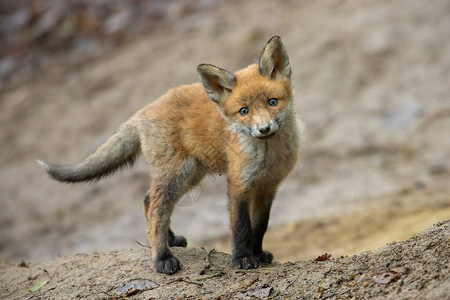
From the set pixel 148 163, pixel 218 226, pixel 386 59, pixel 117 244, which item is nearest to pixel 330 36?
pixel 386 59

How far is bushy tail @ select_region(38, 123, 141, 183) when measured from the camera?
220 inches

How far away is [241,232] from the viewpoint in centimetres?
500

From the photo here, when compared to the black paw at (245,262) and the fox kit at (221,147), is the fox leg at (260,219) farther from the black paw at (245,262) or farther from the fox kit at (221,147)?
the black paw at (245,262)

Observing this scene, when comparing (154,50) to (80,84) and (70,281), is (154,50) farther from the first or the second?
(70,281)

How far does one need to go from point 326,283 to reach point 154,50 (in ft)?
39.5

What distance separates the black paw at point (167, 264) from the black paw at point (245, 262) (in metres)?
0.51

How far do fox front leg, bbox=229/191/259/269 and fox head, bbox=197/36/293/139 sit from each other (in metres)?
0.64

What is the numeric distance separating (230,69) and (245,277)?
9006mm

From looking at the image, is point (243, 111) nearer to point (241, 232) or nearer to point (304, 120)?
point (241, 232)

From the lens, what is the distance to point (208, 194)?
11023 mm

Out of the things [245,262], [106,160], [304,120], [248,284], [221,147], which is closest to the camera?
[248,284]

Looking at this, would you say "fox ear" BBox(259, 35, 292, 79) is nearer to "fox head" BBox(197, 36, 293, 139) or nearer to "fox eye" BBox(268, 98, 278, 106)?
"fox head" BBox(197, 36, 293, 139)

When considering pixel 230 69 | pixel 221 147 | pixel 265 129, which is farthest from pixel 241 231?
pixel 230 69

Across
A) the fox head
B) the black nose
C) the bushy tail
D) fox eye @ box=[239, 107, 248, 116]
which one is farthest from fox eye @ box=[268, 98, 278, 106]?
the bushy tail
